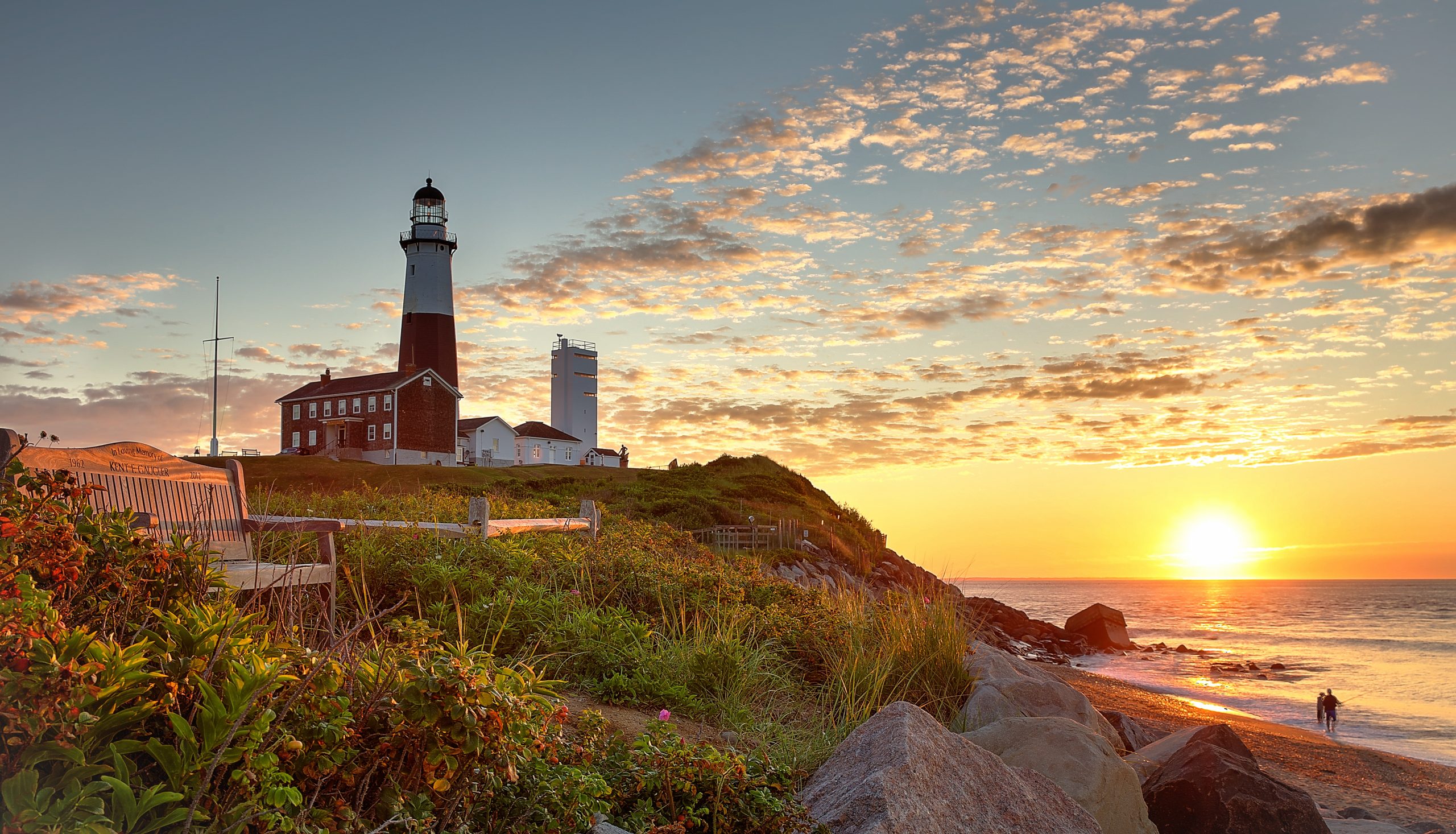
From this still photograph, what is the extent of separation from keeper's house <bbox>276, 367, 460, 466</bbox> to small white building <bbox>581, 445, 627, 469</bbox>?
1297 centimetres

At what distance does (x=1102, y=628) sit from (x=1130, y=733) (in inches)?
1019

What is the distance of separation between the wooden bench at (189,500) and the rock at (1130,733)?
26.6 feet

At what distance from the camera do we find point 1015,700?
7.86 meters

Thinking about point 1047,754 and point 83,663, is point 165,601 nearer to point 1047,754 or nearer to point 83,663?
point 83,663

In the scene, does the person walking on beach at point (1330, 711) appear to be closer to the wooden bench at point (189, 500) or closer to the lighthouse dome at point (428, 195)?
the wooden bench at point (189, 500)

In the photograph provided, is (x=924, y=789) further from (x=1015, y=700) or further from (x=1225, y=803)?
(x=1015, y=700)

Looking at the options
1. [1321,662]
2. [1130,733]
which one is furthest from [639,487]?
[1321,662]

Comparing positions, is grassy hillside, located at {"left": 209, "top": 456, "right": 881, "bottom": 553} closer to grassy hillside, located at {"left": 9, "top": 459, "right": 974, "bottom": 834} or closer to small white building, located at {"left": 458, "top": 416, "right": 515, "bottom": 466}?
small white building, located at {"left": 458, "top": 416, "right": 515, "bottom": 466}

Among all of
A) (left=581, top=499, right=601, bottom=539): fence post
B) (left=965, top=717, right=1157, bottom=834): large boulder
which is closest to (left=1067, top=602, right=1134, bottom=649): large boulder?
(left=581, top=499, right=601, bottom=539): fence post

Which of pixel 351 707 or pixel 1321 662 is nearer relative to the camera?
A: pixel 351 707

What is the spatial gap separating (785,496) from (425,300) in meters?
25.7

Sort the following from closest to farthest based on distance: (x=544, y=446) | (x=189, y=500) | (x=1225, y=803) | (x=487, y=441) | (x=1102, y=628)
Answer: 1. (x=189, y=500)
2. (x=1225, y=803)
3. (x=1102, y=628)
4. (x=487, y=441)
5. (x=544, y=446)

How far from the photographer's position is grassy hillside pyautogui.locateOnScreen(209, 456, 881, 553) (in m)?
26.2

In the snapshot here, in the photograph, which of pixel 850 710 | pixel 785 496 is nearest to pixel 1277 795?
pixel 850 710
